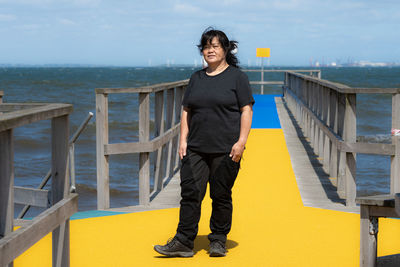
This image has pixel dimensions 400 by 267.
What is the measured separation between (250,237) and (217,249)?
2.00ft

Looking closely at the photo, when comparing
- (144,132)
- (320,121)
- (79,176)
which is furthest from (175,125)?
(79,176)

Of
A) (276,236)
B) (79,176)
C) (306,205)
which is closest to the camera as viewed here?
(276,236)

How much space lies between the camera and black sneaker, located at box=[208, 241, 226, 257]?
462cm

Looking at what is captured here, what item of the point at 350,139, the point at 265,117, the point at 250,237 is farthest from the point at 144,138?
the point at 265,117

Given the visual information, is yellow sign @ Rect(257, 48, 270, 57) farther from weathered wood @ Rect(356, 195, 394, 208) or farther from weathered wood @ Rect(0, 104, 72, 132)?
weathered wood @ Rect(0, 104, 72, 132)

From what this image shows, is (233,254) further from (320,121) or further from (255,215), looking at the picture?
(320,121)

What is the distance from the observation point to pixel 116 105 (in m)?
43.0

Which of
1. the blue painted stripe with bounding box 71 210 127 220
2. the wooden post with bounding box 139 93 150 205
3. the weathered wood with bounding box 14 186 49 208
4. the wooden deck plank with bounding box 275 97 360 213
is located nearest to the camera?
the weathered wood with bounding box 14 186 49 208

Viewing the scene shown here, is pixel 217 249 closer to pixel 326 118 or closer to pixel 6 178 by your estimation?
pixel 6 178

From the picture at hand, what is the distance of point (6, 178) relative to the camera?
2.79m

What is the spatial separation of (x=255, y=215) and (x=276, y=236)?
2.51ft

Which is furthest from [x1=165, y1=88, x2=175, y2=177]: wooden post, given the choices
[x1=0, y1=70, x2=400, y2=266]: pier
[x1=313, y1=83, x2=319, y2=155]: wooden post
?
[x1=313, y1=83, x2=319, y2=155]: wooden post

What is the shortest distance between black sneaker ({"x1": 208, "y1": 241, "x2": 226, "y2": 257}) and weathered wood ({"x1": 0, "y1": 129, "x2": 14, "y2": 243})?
2.05m

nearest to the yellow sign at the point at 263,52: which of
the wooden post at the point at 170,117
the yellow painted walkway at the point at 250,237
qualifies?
the wooden post at the point at 170,117
